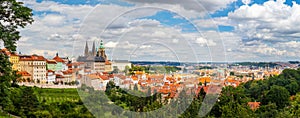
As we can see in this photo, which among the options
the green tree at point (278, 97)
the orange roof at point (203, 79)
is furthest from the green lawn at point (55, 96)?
the green tree at point (278, 97)

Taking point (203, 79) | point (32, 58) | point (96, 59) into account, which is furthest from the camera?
point (32, 58)

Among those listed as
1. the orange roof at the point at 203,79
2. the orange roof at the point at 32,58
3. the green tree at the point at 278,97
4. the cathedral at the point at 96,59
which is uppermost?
the orange roof at the point at 32,58

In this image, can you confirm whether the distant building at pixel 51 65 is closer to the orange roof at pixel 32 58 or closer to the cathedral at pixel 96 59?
the orange roof at pixel 32 58

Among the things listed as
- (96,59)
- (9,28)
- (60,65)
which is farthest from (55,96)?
(60,65)

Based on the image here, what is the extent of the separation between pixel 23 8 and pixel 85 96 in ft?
8.53

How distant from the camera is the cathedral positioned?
23.8 ft

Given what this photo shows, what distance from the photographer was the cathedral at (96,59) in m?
7.25

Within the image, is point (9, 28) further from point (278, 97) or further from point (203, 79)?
point (278, 97)

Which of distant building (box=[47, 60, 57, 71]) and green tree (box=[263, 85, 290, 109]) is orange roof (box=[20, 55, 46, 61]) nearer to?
distant building (box=[47, 60, 57, 71])

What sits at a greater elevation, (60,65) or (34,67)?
(60,65)

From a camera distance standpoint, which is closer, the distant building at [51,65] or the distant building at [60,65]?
the distant building at [51,65]

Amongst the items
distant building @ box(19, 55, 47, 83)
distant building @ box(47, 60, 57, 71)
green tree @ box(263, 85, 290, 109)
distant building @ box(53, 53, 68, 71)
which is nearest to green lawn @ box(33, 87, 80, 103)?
distant building @ box(19, 55, 47, 83)

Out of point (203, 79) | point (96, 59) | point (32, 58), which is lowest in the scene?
point (203, 79)

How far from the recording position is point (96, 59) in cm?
925
